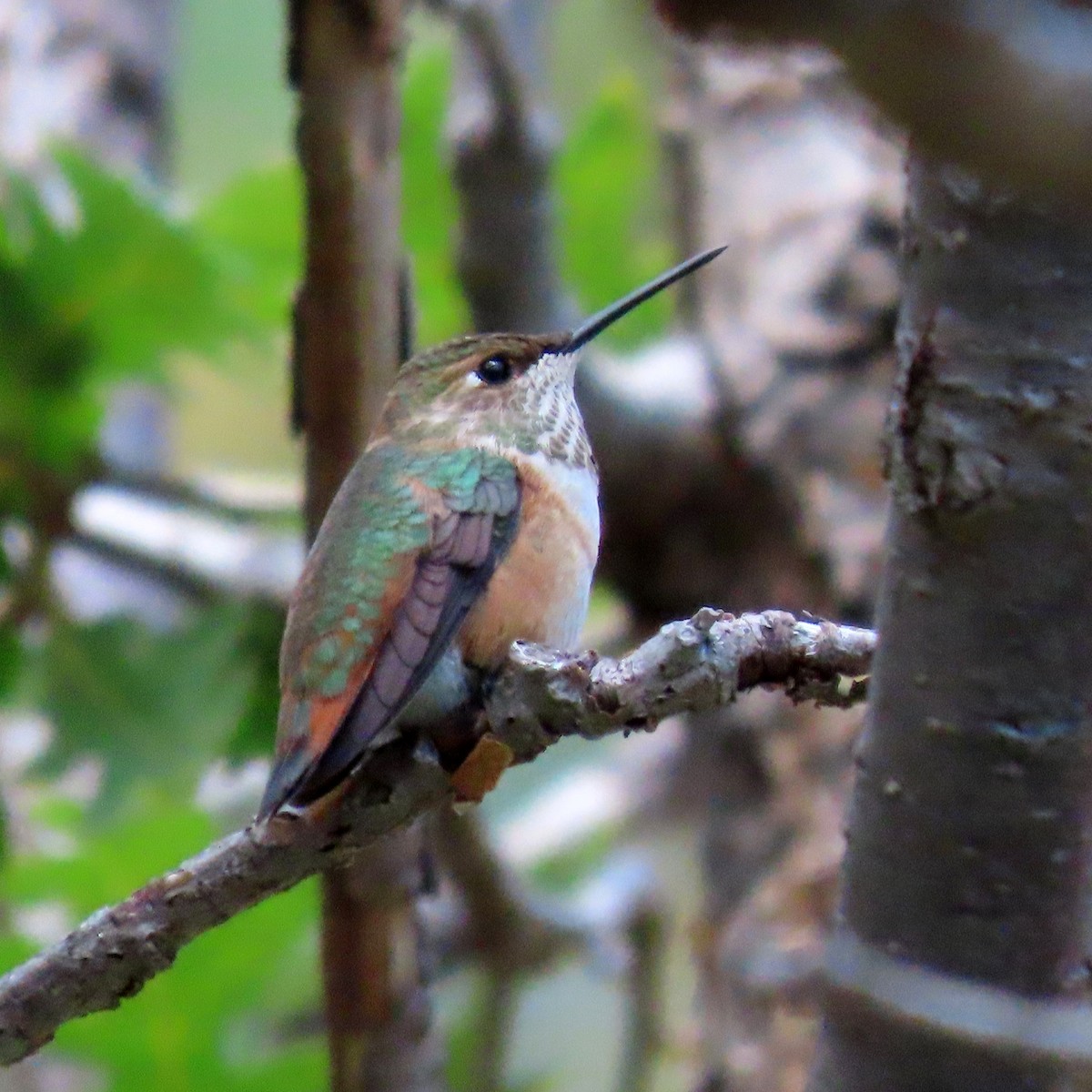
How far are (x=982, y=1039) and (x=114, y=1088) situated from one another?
2.18 m

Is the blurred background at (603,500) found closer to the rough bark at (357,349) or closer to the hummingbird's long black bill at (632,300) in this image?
the rough bark at (357,349)

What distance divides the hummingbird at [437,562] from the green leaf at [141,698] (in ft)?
3.01

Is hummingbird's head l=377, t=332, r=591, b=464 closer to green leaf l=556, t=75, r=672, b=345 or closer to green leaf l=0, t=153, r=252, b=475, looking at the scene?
green leaf l=0, t=153, r=252, b=475

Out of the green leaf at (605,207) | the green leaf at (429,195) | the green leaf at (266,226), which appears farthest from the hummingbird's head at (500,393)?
the green leaf at (605,207)

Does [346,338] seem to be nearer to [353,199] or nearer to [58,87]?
[353,199]

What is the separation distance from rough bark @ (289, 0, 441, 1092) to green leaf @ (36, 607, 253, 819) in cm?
65

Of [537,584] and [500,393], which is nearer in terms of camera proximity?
[537,584]

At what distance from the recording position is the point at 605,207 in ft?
13.2

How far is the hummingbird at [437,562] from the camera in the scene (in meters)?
1.26

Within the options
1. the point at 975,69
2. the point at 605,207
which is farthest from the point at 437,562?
the point at 605,207

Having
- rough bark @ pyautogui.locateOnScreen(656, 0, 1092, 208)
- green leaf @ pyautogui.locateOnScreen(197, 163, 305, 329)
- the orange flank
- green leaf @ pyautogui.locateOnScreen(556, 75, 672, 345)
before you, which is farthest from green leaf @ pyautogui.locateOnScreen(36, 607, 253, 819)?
rough bark @ pyautogui.locateOnScreen(656, 0, 1092, 208)

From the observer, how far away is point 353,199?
1.78m

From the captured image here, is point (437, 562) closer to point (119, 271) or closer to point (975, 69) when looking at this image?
point (975, 69)

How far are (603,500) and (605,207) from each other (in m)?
1.19
